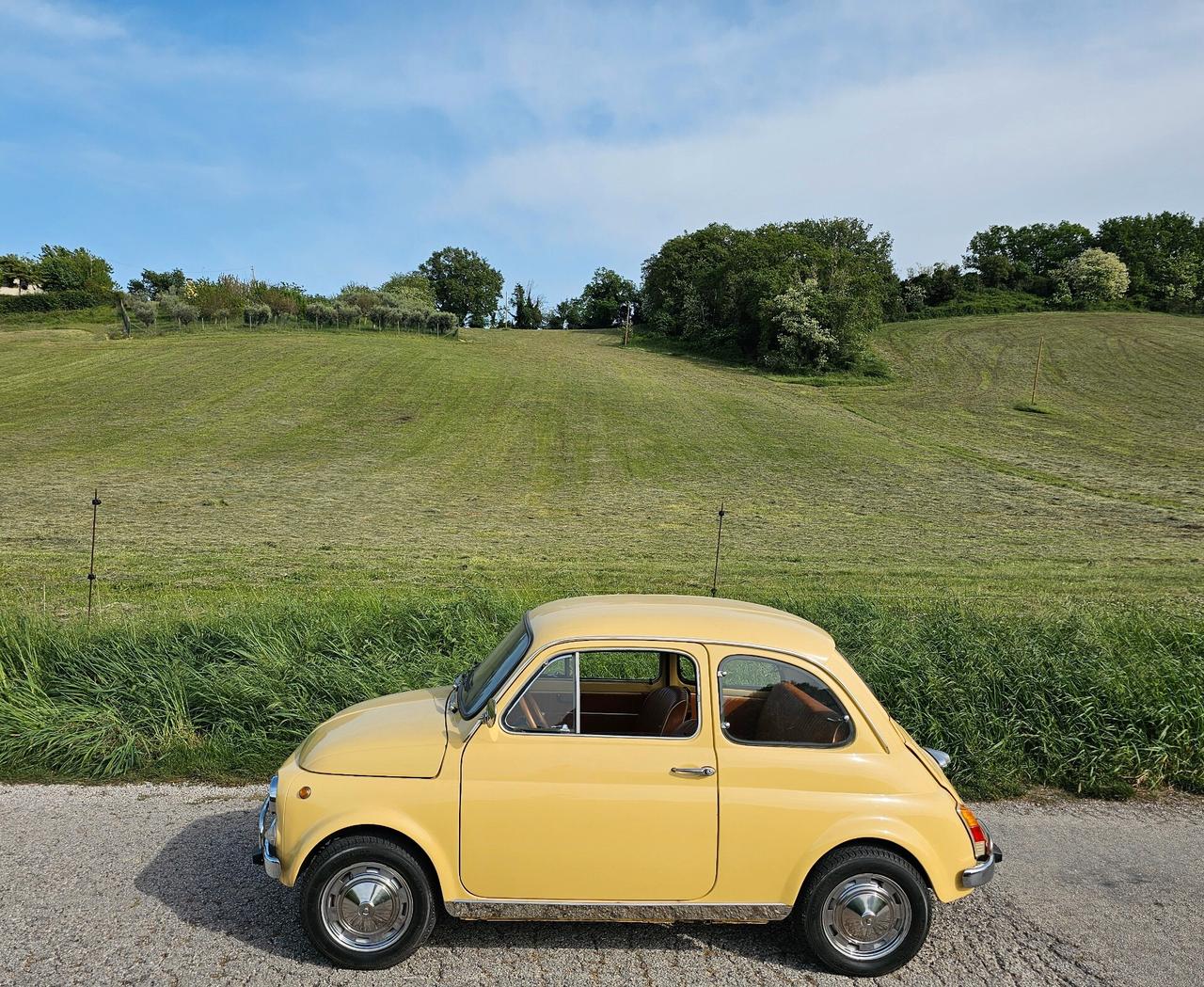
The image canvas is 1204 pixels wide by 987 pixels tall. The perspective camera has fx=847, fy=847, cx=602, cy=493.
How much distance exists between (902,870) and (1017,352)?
66.9m

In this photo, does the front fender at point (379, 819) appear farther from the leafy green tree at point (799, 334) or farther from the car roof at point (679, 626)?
the leafy green tree at point (799, 334)

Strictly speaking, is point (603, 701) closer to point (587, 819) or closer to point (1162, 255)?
point (587, 819)

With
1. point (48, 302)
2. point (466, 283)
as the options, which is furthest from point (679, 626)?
point (466, 283)

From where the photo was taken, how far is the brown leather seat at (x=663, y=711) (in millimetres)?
4711

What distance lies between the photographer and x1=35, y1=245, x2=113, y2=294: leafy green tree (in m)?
94.1

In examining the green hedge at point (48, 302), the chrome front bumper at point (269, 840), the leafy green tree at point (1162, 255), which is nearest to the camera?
the chrome front bumper at point (269, 840)

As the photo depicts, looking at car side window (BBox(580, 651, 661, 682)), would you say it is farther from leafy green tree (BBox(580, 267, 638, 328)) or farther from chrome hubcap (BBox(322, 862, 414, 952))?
leafy green tree (BBox(580, 267, 638, 328))

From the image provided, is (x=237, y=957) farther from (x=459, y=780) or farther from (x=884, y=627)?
(x=884, y=627)

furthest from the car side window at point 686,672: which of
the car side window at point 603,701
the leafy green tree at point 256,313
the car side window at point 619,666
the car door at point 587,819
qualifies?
the leafy green tree at point 256,313

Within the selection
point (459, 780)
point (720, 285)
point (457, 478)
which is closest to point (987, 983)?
point (459, 780)

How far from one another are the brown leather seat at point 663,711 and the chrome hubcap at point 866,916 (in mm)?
1165

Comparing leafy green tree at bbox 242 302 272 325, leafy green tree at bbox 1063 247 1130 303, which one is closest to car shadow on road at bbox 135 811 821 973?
leafy green tree at bbox 242 302 272 325

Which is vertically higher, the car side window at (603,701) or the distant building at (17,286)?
the distant building at (17,286)

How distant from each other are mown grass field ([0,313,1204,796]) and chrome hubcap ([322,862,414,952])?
2651 millimetres
